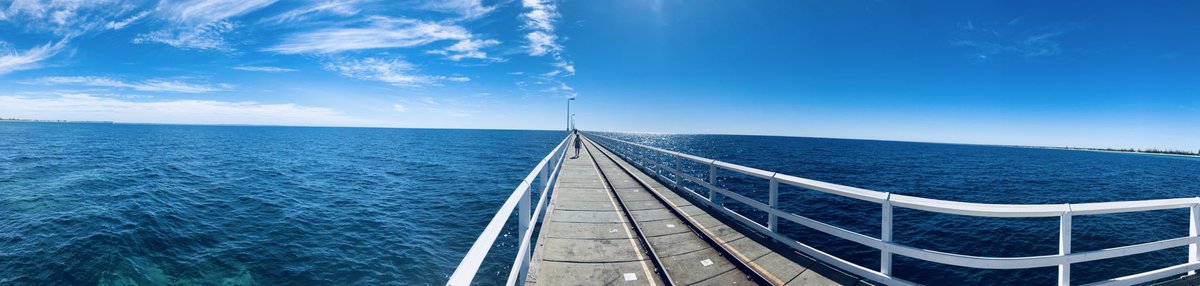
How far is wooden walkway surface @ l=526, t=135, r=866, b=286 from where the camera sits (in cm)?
473

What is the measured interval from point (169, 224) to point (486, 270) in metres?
12.9

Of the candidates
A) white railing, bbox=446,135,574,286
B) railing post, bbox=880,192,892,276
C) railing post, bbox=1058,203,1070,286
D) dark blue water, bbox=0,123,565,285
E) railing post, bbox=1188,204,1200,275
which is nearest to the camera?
white railing, bbox=446,135,574,286

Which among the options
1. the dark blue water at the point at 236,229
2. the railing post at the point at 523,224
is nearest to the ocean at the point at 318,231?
the dark blue water at the point at 236,229

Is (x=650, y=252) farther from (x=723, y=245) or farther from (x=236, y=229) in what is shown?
(x=236, y=229)

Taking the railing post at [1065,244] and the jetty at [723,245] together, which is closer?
the railing post at [1065,244]

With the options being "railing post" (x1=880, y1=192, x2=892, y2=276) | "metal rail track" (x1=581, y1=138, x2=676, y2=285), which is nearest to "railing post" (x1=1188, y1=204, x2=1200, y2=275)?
"railing post" (x1=880, y1=192, x2=892, y2=276)

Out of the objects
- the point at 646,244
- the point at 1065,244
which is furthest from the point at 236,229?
the point at 1065,244

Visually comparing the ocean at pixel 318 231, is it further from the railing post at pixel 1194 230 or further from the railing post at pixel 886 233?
the railing post at pixel 886 233

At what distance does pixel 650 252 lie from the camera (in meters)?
5.49

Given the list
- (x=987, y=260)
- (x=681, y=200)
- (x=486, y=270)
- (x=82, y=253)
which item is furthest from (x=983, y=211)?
(x=82, y=253)

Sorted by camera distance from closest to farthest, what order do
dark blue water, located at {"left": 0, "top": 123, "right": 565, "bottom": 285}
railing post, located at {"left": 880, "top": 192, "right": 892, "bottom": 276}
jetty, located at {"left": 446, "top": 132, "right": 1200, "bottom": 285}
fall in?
jetty, located at {"left": 446, "top": 132, "right": 1200, "bottom": 285} < railing post, located at {"left": 880, "top": 192, "right": 892, "bottom": 276} < dark blue water, located at {"left": 0, "top": 123, "right": 565, "bottom": 285}

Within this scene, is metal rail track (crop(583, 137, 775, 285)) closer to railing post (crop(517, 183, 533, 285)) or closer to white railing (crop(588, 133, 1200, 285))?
white railing (crop(588, 133, 1200, 285))

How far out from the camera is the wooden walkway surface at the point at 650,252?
186 inches

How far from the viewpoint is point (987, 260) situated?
12.8 ft
